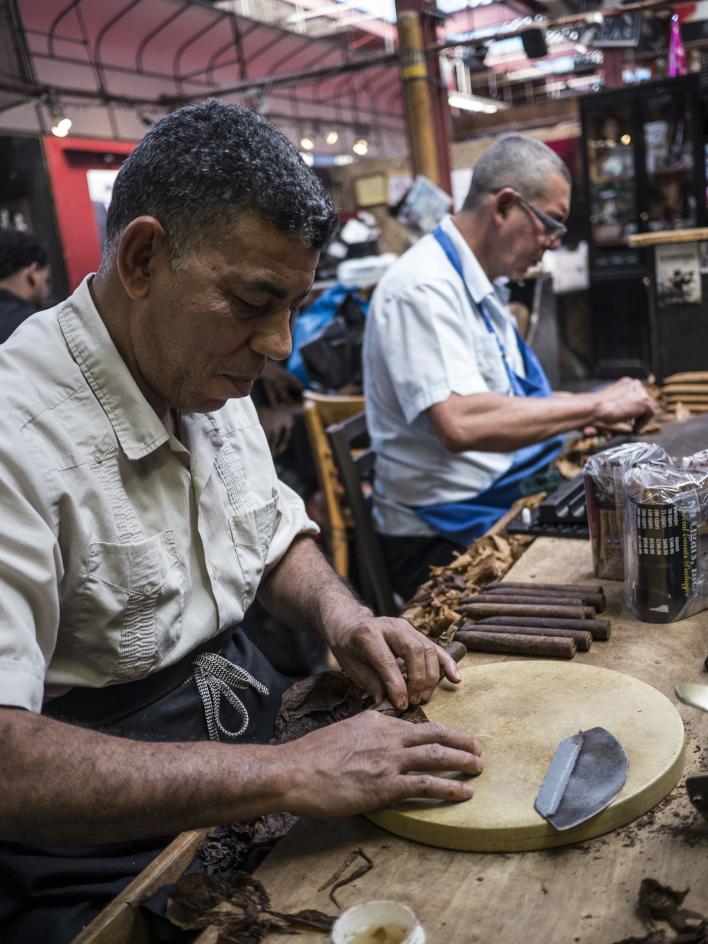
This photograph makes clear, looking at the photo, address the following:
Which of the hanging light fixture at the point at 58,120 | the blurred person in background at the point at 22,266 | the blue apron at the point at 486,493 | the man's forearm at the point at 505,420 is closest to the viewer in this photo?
the man's forearm at the point at 505,420

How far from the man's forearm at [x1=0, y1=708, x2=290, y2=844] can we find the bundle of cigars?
0.57 m

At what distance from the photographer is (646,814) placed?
1.11m

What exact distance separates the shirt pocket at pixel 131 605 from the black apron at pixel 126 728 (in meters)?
0.09

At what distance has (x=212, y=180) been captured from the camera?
4.31ft

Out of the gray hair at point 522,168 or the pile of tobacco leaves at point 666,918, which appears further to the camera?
the gray hair at point 522,168

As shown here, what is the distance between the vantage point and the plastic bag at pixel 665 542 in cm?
154

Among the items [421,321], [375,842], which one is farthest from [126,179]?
[421,321]

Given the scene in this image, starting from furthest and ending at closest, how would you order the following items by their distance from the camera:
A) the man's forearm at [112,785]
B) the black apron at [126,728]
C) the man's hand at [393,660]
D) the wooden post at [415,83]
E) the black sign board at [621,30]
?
the wooden post at [415,83] < the black sign board at [621,30] < the man's hand at [393,660] < the black apron at [126,728] < the man's forearm at [112,785]

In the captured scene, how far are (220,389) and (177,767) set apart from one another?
2.07 feet

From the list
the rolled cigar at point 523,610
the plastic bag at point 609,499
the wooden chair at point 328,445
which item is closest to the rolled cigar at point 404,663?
the rolled cigar at point 523,610

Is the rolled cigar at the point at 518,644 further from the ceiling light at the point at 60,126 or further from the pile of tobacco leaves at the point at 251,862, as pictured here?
the ceiling light at the point at 60,126

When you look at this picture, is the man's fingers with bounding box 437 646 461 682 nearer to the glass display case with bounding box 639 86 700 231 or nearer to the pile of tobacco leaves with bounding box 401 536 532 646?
the pile of tobacco leaves with bounding box 401 536 532 646

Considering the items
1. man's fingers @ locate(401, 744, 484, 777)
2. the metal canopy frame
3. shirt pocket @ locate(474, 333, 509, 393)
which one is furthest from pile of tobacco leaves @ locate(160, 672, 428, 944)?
the metal canopy frame

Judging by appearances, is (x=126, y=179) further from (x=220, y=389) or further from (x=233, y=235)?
(x=220, y=389)
